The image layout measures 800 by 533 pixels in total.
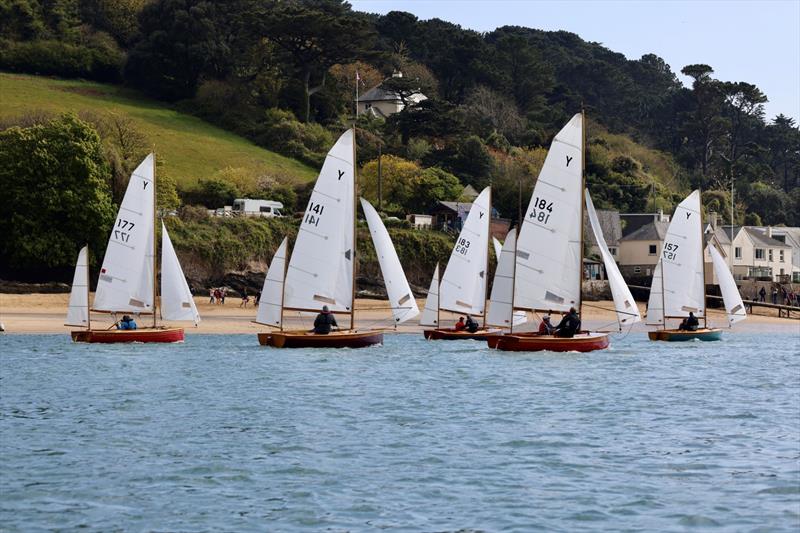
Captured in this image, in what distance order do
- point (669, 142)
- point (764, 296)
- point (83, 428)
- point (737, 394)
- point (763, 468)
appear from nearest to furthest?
1. point (763, 468)
2. point (83, 428)
3. point (737, 394)
4. point (764, 296)
5. point (669, 142)

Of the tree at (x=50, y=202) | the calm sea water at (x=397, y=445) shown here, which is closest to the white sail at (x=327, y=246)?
the calm sea water at (x=397, y=445)

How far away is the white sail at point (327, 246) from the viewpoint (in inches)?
1763

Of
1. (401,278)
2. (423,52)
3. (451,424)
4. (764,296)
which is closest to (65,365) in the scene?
(401,278)

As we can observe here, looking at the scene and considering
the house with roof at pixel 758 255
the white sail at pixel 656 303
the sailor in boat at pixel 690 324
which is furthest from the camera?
the house with roof at pixel 758 255

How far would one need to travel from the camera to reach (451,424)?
90.5 feet

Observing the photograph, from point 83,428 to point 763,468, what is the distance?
1444 centimetres

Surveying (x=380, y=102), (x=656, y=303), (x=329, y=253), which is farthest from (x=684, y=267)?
(x=380, y=102)

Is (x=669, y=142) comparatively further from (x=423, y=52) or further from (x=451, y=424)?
(x=451, y=424)

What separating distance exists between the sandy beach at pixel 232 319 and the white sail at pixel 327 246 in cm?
1305

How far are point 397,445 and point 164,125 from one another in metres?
91.4

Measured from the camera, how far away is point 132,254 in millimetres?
47375

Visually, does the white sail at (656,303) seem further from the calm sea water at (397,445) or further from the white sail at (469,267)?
the calm sea water at (397,445)

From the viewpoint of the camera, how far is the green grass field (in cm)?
10081

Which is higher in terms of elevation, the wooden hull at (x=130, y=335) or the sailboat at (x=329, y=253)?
the sailboat at (x=329, y=253)
